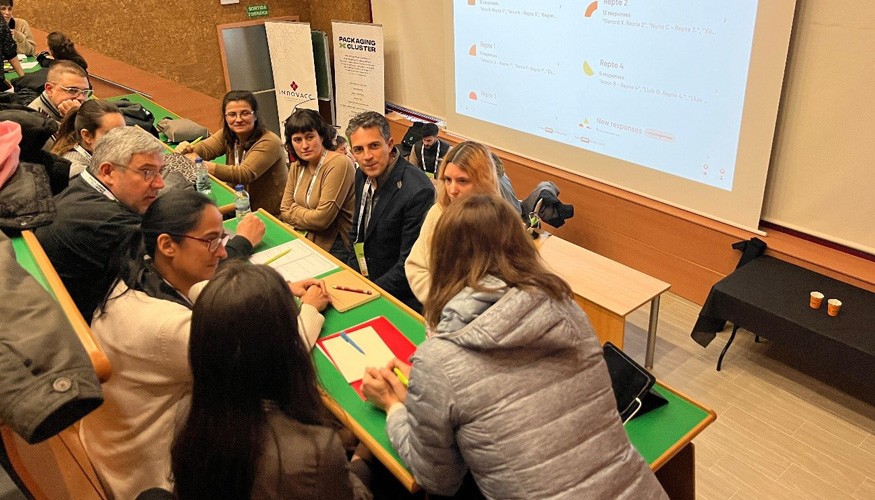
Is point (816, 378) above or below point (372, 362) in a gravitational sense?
below

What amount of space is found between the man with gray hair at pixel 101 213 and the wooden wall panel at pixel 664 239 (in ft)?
8.60

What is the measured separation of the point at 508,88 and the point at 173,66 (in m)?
4.06

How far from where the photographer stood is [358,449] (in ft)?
6.15

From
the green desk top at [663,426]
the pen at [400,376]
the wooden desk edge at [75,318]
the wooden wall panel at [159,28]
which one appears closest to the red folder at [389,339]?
the pen at [400,376]

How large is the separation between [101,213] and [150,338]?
2.49ft

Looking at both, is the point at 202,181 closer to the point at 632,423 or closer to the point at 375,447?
the point at 375,447

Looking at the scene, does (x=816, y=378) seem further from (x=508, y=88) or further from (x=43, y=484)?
(x=43, y=484)

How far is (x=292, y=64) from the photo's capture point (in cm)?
704

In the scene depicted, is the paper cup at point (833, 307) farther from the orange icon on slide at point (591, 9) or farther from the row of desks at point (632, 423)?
the orange icon on slide at point (591, 9)

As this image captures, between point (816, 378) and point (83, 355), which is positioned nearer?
point (83, 355)

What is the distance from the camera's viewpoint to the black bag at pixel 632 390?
1752 mm

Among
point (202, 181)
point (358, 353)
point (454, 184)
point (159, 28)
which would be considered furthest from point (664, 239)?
point (159, 28)

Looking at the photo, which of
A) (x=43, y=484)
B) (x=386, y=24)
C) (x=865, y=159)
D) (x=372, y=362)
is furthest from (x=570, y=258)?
(x=386, y=24)

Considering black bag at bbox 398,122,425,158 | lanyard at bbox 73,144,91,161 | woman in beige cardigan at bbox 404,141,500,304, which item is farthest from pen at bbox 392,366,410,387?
black bag at bbox 398,122,425,158
